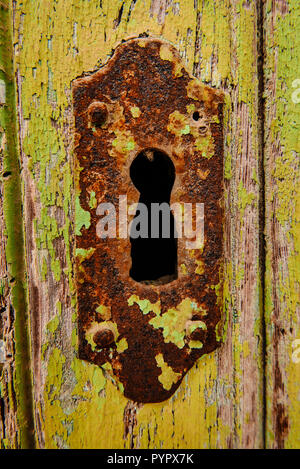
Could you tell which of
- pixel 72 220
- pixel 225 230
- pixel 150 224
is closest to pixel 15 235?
pixel 72 220

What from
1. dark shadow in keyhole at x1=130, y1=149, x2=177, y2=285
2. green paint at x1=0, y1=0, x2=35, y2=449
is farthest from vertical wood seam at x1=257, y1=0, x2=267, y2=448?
green paint at x1=0, y1=0, x2=35, y2=449

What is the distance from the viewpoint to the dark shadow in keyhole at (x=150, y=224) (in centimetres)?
44

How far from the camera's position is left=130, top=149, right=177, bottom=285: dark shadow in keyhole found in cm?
44

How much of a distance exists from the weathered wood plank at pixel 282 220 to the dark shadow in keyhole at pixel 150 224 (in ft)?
0.48

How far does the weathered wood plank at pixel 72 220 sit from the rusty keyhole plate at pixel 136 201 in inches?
1.2

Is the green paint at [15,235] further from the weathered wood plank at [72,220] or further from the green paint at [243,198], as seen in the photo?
the green paint at [243,198]

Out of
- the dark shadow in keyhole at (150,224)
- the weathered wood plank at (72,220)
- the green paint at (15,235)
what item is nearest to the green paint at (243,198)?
the weathered wood plank at (72,220)

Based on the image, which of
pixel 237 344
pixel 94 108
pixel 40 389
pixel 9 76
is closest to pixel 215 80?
pixel 94 108

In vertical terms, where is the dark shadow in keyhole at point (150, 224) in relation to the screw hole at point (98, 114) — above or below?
below

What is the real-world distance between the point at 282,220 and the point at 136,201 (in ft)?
0.73

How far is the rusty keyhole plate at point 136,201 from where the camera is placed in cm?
41

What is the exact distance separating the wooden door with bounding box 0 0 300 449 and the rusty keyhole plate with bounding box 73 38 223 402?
0.03 meters

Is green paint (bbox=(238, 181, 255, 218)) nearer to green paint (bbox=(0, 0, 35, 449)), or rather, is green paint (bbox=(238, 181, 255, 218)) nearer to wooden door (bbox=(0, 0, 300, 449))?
wooden door (bbox=(0, 0, 300, 449))

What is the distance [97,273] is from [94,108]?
219 mm
